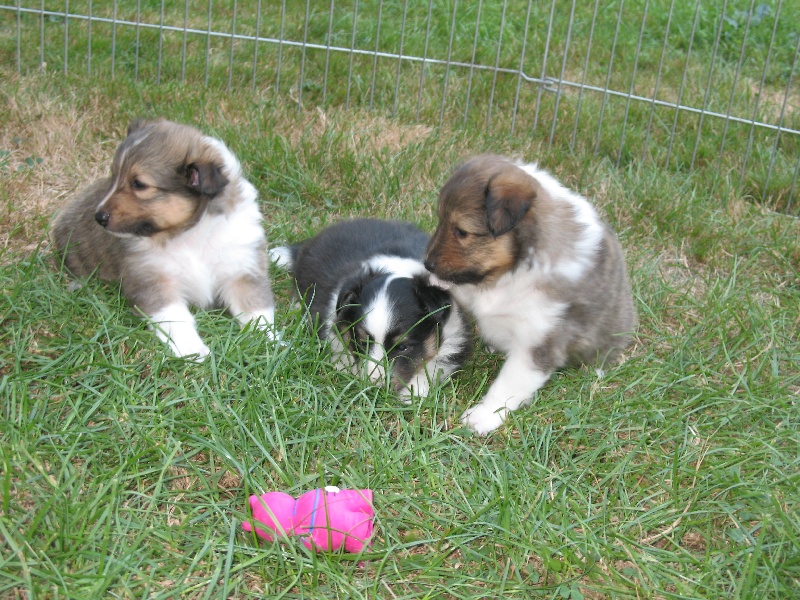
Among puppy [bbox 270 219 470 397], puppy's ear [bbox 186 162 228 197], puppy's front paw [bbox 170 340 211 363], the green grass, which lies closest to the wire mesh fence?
the green grass

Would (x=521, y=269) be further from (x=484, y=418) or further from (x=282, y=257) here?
(x=282, y=257)

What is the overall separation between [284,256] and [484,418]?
1713 mm

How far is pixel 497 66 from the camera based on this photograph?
22.6ft

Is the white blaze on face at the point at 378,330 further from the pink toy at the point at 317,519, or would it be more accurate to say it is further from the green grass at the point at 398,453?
the pink toy at the point at 317,519

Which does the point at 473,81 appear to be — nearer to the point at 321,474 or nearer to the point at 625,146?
the point at 625,146

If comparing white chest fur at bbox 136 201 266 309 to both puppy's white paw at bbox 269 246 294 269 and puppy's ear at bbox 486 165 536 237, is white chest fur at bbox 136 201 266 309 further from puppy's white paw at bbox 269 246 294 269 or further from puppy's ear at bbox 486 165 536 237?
puppy's ear at bbox 486 165 536 237

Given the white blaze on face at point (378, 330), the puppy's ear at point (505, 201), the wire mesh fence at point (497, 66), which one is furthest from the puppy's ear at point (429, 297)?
the wire mesh fence at point (497, 66)

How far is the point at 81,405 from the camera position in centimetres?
348

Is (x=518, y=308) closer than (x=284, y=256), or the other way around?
(x=518, y=308)

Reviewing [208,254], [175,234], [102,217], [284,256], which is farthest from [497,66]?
[102,217]

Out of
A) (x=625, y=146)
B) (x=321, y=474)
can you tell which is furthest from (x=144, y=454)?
(x=625, y=146)

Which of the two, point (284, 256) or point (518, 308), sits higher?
point (518, 308)

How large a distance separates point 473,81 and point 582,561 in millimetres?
4846

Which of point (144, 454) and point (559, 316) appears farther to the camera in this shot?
point (559, 316)
